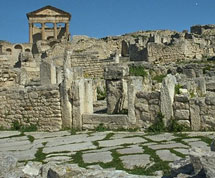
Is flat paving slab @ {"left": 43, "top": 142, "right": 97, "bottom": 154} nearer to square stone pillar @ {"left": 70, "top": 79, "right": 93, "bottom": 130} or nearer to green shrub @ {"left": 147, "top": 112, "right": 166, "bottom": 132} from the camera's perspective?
green shrub @ {"left": 147, "top": 112, "right": 166, "bottom": 132}

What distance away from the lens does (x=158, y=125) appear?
793 cm

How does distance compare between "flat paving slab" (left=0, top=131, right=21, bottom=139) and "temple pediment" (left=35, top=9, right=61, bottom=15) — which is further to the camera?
"temple pediment" (left=35, top=9, right=61, bottom=15)

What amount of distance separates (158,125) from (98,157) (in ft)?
9.02

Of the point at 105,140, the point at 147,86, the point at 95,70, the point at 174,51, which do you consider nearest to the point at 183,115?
the point at 105,140

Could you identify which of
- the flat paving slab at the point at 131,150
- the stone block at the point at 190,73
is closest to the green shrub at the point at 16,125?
the flat paving slab at the point at 131,150

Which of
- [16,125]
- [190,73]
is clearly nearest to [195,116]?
[16,125]

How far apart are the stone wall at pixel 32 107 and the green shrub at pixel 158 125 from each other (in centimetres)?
234

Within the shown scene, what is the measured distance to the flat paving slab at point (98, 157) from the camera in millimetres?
5277

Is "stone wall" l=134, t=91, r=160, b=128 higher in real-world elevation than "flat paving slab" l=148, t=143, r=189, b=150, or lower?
higher

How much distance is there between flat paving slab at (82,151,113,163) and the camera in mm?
5277

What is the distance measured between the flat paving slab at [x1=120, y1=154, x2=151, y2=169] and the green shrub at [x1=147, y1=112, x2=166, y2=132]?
99.8 inches

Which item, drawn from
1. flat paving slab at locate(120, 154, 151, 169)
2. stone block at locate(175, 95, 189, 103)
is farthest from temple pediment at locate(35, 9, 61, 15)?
flat paving slab at locate(120, 154, 151, 169)

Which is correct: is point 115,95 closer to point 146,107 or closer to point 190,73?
point 146,107

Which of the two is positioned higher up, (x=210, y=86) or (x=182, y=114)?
(x=210, y=86)
